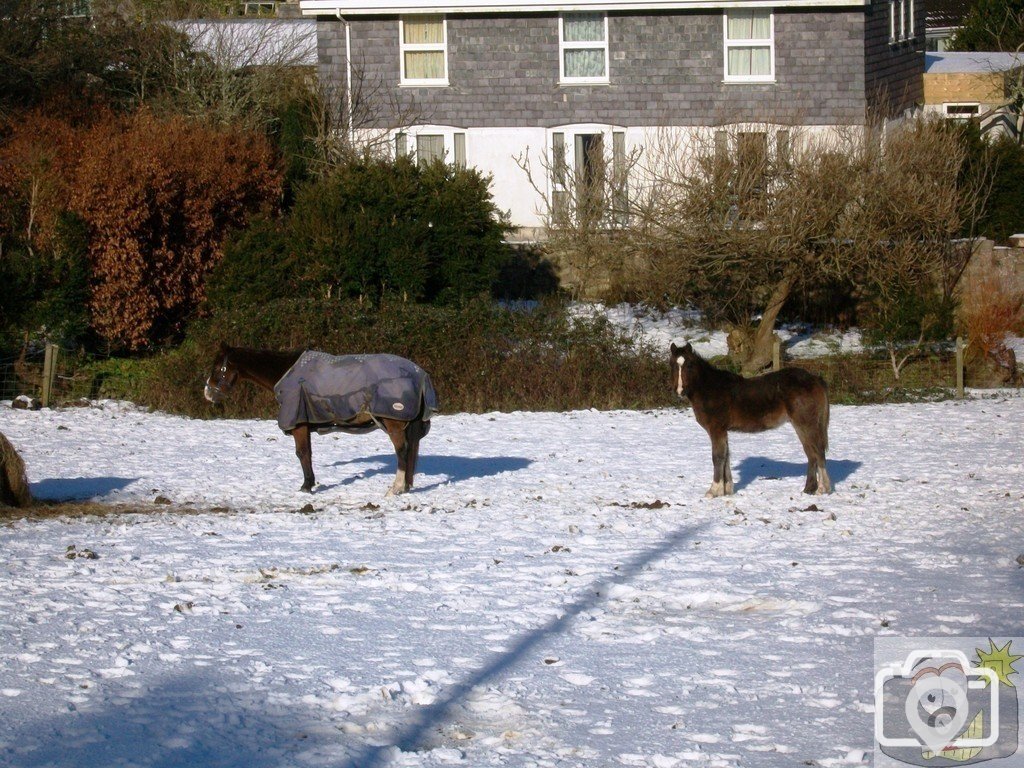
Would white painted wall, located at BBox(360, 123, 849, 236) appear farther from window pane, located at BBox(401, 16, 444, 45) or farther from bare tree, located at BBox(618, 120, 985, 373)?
bare tree, located at BBox(618, 120, 985, 373)

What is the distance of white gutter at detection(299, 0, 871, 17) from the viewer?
32.2 meters

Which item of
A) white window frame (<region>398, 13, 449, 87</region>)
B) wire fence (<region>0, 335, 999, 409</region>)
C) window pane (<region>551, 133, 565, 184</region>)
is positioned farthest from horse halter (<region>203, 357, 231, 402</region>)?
white window frame (<region>398, 13, 449, 87</region>)

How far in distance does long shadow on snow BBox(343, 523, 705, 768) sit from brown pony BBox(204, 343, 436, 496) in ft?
12.0

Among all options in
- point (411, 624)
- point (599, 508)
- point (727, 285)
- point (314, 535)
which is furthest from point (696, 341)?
point (411, 624)

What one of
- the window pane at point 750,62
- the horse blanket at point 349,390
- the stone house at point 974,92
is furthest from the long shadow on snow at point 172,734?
the stone house at point 974,92

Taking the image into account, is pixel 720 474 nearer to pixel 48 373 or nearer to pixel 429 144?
pixel 48 373

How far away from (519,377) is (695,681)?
1562 cm

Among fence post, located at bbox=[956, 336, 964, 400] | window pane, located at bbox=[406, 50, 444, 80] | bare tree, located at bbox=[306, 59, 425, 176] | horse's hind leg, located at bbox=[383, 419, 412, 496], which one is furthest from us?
window pane, located at bbox=[406, 50, 444, 80]

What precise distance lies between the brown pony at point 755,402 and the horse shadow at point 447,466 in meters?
3.28

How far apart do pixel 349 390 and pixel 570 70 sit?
828 inches

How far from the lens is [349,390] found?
14.1 m

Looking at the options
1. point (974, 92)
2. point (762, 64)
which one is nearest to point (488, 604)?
point (762, 64)

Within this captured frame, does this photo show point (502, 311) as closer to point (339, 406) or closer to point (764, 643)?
point (339, 406)

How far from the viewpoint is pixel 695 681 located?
7547 mm
